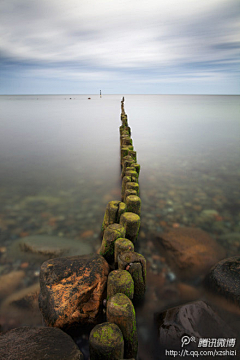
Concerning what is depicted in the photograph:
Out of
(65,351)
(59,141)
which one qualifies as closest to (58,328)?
(65,351)

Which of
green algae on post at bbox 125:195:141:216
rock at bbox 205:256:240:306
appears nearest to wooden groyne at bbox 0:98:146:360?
green algae on post at bbox 125:195:141:216

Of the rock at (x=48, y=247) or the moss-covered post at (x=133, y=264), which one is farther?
the rock at (x=48, y=247)

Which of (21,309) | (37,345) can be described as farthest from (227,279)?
(21,309)

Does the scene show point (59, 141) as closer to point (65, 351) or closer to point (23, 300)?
point (23, 300)

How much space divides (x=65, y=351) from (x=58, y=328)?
12.0 inches

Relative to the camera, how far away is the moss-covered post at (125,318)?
179 cm

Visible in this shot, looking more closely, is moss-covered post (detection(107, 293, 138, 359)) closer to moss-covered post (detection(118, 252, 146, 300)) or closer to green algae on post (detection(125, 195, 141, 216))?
moss-covered post (detection(118, 252, 146, 300))

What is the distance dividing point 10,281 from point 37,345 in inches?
55.3

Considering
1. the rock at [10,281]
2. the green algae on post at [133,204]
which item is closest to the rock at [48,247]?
the rock at [10,281]

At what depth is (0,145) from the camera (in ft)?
36.3

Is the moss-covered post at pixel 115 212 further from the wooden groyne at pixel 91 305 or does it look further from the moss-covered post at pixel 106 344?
the moss-covered post at pixel 106 344

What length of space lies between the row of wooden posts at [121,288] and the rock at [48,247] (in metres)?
0.74

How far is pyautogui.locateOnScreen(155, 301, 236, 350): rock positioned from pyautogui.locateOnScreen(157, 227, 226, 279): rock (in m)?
0.80

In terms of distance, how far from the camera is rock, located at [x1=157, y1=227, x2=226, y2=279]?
10.9 feet
